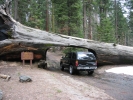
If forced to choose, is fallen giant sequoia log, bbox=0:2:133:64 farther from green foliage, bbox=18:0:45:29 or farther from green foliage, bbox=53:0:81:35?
green foliage, bbox=18:0:45:29

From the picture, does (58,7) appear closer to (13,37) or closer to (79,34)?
(79,34)

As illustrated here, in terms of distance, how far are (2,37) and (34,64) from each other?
3562 mm

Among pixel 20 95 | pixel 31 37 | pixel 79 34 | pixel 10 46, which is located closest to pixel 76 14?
pixel 79 34

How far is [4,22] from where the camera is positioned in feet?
49.2

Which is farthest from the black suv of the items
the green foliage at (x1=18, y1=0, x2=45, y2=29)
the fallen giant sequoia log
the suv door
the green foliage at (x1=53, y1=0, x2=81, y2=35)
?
the green foliage at (x1=18, y1=0, x2=45, y2=29)

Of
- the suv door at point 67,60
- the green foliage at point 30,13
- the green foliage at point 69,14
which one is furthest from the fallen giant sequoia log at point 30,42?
the green foliage at point 30,13

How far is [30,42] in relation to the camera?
1530cm

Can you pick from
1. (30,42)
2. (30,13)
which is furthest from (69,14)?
(30,42)

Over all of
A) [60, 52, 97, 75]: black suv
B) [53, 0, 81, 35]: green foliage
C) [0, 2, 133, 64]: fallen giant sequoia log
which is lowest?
[60, 52, 97, 75]: black suv

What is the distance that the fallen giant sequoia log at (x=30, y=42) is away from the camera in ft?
49.2

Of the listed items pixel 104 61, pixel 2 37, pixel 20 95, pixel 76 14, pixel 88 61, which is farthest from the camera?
pixel 76 14

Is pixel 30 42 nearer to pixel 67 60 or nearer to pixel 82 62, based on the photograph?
pixel 67 60

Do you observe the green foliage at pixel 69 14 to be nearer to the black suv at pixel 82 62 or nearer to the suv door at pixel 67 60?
the suv door at pixel 67 60

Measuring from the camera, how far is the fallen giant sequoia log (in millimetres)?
14984
